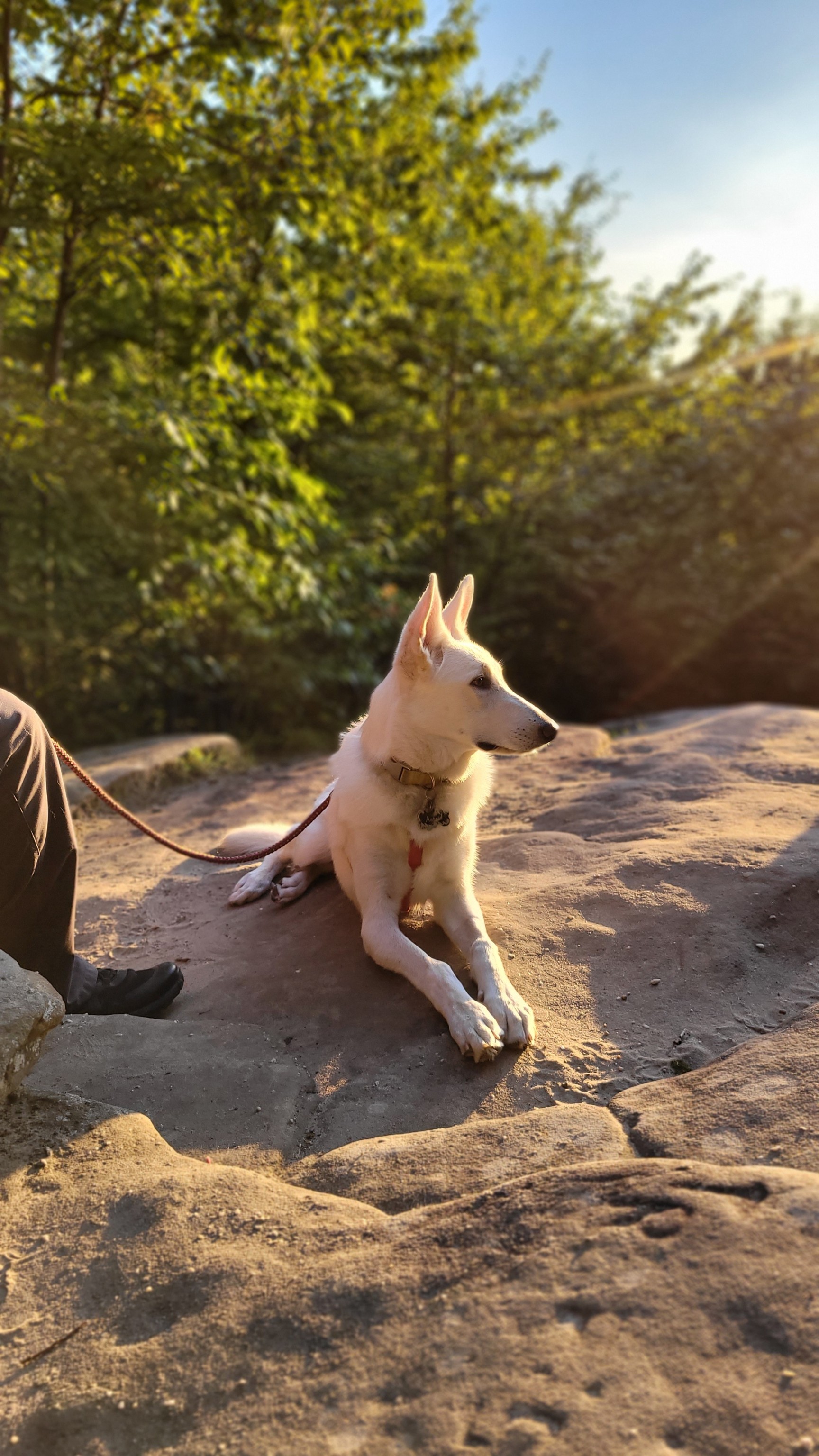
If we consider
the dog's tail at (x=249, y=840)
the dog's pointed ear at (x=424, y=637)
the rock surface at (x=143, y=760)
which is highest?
the dog's pointed ear at (x=424, y=637)

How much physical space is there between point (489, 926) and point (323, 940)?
620mm

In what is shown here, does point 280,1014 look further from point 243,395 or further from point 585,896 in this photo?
point 243,395

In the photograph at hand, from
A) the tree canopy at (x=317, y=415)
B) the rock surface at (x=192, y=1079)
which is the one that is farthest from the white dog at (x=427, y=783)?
the tree canopy at (x=317, y=415)

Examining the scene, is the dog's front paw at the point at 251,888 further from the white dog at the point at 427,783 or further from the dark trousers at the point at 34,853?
the dark trousers at the point at 34,853

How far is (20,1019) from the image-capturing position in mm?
2160

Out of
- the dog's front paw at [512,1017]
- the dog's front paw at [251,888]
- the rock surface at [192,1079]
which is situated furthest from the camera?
the dog's front paw at [251,888]

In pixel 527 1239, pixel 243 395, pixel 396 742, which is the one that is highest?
pixel 243 395

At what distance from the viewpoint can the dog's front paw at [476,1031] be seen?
248 centimetres

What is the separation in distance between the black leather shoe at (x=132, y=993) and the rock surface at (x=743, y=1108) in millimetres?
1500

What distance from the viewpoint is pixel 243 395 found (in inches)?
255

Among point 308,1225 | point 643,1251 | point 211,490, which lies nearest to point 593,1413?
point 643,1251

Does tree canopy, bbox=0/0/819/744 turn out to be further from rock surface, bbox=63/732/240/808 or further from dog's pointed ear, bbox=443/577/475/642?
dog's pointed ear, bbox=443/577/475/642

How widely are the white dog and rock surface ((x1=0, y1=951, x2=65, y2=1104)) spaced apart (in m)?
1.09

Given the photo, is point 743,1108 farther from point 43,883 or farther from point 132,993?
point 43,883
